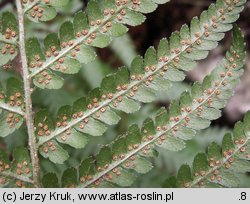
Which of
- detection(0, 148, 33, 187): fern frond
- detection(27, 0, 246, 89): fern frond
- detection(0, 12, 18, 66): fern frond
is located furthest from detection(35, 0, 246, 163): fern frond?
detection(0, 12, 18, 66): fern frond

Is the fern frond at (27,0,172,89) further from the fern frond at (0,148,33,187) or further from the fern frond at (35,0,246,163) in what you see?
the fern frond at (0,148,33,187)

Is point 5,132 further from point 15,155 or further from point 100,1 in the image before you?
point 100,1

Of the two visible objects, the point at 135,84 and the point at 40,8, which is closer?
the point at 40,8

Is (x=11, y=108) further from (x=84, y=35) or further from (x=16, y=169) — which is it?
(x=84, y=35)

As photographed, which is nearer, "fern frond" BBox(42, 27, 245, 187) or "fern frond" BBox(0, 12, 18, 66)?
"fern frond" BBox(0, 12, 18, 66)

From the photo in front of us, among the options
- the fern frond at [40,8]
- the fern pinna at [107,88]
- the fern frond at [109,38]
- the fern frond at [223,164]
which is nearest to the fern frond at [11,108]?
the fern pinna at [107,88]

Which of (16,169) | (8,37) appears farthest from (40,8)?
(16,169)

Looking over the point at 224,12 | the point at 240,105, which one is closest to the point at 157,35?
the point at 240,105
